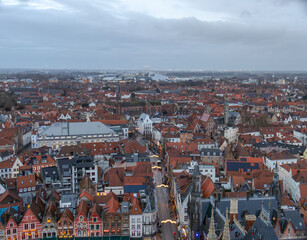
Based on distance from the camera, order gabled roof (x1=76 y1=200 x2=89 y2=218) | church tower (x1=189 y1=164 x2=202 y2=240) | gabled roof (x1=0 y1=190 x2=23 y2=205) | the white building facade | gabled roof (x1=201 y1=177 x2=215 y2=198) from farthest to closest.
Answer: the white building facade < gabled roof (x1=0 y1=190 x2=23 y2=205) < gabled roof (x1=201 y1=177 x2=215 y2=198) < gabled roof (x1=76 y1=200 x2=89 y2=218) < church tower (x1=189 y1=164 x2=202 y2=240)

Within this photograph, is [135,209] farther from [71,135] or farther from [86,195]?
[71,135]

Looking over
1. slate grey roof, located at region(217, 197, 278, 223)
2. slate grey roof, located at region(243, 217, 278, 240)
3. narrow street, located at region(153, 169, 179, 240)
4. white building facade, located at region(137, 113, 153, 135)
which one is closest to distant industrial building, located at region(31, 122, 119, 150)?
white building facade, located at region(137, 113, 153, 135)

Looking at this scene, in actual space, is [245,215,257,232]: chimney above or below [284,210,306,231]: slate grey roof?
below

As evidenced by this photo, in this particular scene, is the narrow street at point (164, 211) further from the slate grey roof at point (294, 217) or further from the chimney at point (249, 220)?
the slate grey roof at point (294, 217)

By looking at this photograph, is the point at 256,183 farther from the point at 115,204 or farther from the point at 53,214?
the point at 53,214

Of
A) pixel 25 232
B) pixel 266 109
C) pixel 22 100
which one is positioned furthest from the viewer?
pixel 22 100

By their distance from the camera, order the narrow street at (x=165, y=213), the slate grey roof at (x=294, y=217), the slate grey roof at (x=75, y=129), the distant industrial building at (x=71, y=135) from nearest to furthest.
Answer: the slate grey roof at (x=294, y=217), the narrow street at (x=165, y=213), the distant industrial building at (x=71, y=135), the slate grey roof at (x=75, y=129)

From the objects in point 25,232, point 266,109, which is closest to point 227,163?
point 25,232

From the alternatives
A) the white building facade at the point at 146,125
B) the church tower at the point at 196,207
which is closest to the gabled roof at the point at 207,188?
the church tower at the point at 196,207

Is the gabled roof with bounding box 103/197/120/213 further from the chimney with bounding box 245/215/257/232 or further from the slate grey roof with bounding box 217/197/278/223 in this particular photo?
the chimney with bounding box 245/215/257/232
